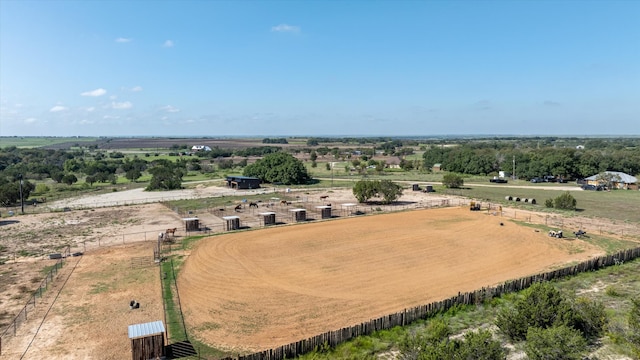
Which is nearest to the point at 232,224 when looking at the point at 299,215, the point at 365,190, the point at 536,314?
the point at 299,215

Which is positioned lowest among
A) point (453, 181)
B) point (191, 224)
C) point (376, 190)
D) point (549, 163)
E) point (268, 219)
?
point (268, 219)

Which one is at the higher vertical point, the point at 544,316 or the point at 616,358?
the point at 544,316

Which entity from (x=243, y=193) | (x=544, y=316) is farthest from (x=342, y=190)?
(x=544, y=316)

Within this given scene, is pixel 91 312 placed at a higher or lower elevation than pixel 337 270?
higher

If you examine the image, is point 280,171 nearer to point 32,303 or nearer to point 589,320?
point 32,303

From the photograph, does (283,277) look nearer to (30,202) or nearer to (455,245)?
(455,245)

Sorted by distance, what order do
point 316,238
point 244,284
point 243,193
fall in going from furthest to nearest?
Answer: point 243,193 → point 316,238 → point 244,284
